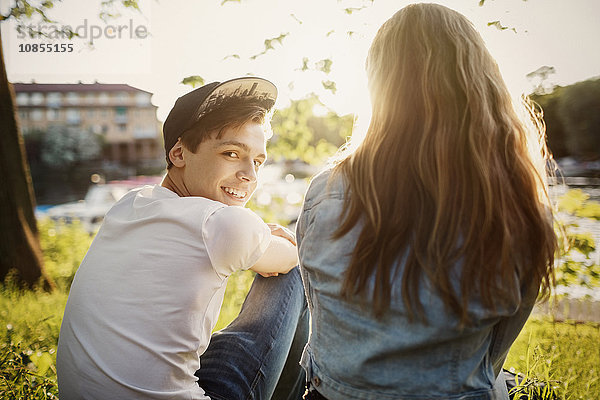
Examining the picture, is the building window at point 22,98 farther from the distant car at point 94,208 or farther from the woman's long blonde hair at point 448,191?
the woman's long blonde hair at point 448,191

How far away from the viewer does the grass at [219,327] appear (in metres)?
2.11

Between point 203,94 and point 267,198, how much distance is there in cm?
271

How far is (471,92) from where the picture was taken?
1.19m

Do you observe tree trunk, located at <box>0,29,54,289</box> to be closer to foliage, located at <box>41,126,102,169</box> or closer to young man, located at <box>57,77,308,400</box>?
young man, located at <box>57,77,308,400</box>

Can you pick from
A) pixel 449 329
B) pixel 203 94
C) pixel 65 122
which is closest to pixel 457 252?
pixel 449 329

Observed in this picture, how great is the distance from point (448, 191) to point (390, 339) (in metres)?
0.37

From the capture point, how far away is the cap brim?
1.65 m

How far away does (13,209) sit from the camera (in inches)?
153

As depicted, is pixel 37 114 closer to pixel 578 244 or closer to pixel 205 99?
pixel 205 99

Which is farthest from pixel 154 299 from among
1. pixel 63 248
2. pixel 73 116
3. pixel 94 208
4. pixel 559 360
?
pixel 73 116

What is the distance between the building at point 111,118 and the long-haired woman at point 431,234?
10447 mm

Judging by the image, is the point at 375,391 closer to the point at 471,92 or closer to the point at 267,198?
the point at 471,92

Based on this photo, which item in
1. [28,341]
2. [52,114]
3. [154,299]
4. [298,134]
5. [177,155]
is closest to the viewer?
[154,299]

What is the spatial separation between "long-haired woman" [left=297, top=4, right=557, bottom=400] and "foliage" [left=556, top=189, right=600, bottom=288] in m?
2.03
